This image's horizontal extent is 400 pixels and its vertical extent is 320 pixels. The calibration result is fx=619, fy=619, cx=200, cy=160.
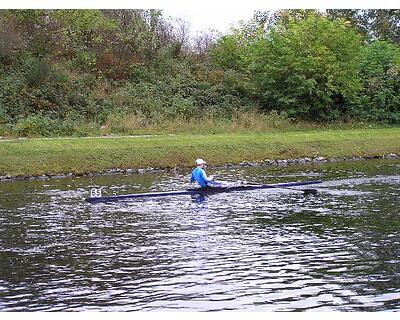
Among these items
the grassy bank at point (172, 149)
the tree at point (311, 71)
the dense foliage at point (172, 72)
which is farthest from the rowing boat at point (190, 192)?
the tree at point (311, 71)

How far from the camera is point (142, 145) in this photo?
3872cm

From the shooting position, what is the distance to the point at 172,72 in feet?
185

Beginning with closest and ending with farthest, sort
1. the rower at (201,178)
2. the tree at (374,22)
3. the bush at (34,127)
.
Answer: the rower at (201,178) → the bush at (34,127) → the tree at (374,22)

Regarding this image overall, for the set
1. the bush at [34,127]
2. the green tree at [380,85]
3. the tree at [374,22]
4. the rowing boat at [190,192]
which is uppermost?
the tree at [374,22]

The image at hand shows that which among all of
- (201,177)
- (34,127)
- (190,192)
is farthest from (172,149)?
(190,192)

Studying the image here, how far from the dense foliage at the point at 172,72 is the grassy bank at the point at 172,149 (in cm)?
657

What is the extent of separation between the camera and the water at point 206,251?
11898 millimetres

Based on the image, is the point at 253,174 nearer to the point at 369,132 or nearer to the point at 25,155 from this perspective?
the point at 25,155

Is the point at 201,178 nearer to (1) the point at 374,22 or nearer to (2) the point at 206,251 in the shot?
(2) the point at 206,251

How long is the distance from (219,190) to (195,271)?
1197cm

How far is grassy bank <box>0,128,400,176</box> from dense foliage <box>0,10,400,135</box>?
259 inches

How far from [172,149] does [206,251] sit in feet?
76.2

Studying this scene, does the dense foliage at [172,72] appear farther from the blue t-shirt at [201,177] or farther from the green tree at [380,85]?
the blue t-shirt at [201,177]

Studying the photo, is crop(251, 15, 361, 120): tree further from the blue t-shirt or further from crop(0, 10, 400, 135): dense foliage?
the blue t-shirt
